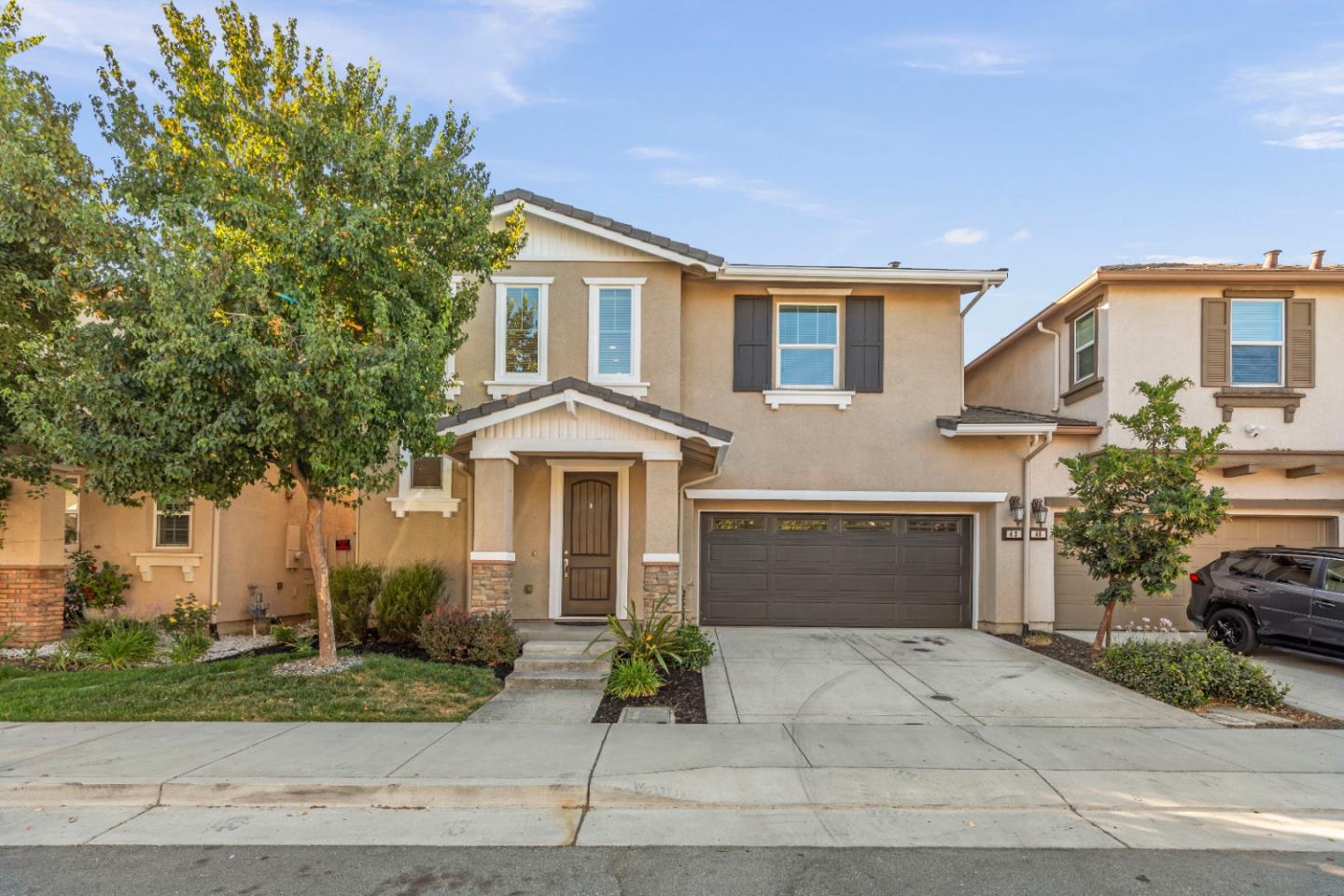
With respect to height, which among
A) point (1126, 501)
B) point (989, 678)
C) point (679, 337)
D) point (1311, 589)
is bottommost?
point (989, 678)

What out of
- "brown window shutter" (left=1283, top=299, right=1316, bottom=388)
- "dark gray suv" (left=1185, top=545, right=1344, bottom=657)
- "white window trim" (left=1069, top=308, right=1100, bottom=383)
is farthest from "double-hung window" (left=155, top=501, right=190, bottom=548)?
"brown window shutter" (left=1283, top=299, right=1316, bottom=388)

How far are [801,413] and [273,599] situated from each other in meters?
9.30

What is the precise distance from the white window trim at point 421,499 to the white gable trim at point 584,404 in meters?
2.09

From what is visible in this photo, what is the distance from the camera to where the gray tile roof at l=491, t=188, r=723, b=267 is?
11.3m

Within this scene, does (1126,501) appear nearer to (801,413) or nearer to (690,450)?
(801,413)

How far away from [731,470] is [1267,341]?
8834 millimetres

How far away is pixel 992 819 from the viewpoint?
485 centimetres

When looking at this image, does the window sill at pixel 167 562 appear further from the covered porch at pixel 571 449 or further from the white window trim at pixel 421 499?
the covered porch at pixel 571 449

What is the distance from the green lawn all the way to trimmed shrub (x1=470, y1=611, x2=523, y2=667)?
0.45 meters

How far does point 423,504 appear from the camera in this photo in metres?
11.2

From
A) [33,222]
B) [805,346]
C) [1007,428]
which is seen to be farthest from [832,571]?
[33,222]

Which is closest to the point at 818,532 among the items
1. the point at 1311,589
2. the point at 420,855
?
the point at 1311,589

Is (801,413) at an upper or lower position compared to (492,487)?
upper

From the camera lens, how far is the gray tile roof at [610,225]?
37.0 feet
